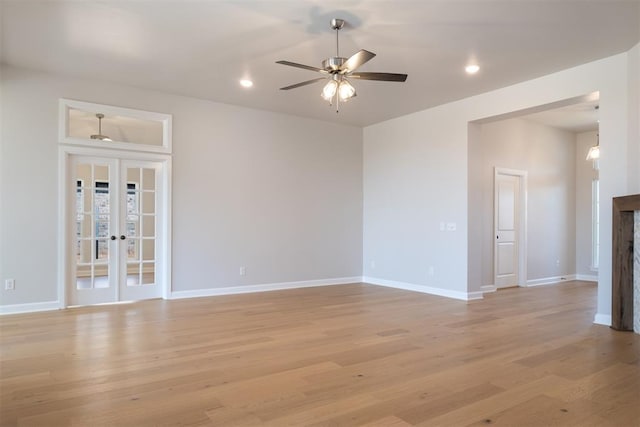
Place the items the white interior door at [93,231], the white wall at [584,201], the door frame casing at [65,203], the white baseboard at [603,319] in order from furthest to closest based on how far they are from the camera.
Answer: the white wall at [584,201]
the white interior door at [93,231]
the door frame casing at [65,203]
the white baseboard at [603,319]

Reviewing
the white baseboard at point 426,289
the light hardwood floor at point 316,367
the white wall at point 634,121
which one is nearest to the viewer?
the light hardwood floor at point 316,367

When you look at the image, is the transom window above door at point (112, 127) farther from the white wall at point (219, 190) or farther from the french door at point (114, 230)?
the french door at point (114, 230)

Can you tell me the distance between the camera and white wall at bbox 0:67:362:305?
505cm

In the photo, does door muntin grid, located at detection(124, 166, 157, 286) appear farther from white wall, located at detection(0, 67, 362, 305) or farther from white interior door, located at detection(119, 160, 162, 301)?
white wall, located at detection(0, 67, 362, 305)

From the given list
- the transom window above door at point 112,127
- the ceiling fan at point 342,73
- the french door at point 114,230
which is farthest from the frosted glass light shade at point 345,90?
the french door at point 114,230

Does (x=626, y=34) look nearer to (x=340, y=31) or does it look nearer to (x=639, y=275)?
(x=639, y=275)

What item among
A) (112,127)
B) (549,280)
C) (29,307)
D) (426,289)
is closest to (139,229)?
(29,307)

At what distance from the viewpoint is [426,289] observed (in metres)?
6.72

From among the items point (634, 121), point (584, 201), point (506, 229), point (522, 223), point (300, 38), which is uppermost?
point (300, 38)

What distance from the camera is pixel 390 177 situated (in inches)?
295

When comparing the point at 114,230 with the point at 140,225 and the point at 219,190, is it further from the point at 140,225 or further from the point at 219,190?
the point at 219,190

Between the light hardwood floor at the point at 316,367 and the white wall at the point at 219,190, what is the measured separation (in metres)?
1.02

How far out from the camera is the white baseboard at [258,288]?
6.19 m

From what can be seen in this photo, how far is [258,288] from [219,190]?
5.85 feet
